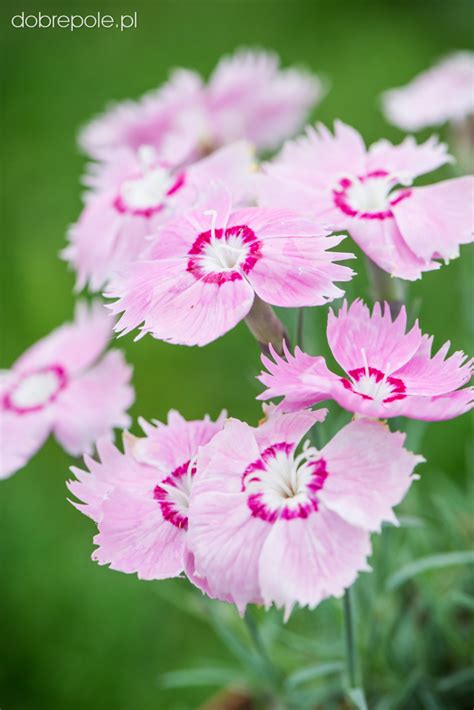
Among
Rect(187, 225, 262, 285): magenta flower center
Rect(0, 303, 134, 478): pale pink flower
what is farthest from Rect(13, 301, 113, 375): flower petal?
Rect(187, 225, 262, 285): magenta flower center

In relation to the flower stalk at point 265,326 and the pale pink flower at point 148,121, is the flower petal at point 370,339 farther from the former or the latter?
the pale pink flower at point 148,121

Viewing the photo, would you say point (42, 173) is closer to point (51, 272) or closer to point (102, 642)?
point (51, 272)

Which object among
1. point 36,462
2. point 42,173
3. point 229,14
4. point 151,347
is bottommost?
point 36,462

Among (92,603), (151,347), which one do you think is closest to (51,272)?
(151,347)

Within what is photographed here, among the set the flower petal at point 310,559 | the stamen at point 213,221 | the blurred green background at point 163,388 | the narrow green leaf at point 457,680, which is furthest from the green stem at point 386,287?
the narrow green leaf at point 457,680

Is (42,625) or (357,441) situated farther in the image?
(42,625)

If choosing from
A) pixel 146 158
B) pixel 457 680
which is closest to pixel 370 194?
pixel 146 158

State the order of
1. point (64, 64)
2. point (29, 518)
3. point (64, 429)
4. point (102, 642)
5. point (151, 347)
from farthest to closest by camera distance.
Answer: point (64, 64) → point (151, 347) → point (29, 518) → point (102, 642) → point (64, 429)

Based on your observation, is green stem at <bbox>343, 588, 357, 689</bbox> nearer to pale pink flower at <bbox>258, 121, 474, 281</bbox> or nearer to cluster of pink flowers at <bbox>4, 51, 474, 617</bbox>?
cluster of pink flowers at <bbox>4, 51, 474, 617</bbox>
